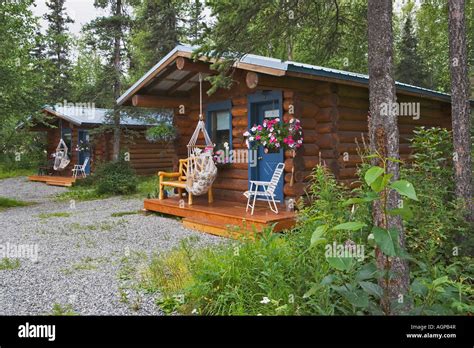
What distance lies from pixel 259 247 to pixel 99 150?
17255 mm

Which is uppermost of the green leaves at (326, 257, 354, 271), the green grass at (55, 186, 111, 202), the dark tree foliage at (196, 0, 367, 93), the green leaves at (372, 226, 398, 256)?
the dark tree foliage at (196, 0, 367, 93)

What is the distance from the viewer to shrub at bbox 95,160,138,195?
14.4m

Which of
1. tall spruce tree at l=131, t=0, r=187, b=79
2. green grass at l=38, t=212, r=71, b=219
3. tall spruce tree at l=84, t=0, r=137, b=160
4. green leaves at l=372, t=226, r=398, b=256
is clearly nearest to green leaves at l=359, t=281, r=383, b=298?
green leaves at l=372, t=226, r=398, b=256

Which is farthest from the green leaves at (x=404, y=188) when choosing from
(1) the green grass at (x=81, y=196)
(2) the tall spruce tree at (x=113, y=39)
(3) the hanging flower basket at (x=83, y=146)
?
(3) the hanging flower basket at (x=83, y=146)

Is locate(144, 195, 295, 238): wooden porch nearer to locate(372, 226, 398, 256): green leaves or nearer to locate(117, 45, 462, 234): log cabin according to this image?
locate(117, 45, 462, 234): log cabin

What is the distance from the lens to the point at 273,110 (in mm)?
8586

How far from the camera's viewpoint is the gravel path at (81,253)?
13.3ft

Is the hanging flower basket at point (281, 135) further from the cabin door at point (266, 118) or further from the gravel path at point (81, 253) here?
the gravel path at point (81, 253)

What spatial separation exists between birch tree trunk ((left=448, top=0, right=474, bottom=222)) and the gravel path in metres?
3.91

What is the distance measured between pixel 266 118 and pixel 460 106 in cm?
380

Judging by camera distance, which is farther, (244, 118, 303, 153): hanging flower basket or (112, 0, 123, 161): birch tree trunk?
(112, 0, 123, 161): birch tree trunk
